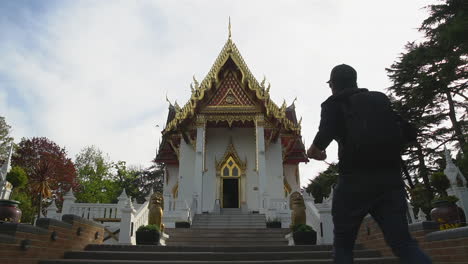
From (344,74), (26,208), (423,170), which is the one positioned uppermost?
(423,170)

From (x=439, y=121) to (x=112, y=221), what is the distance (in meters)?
20.4

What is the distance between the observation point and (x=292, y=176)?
69.2 ft

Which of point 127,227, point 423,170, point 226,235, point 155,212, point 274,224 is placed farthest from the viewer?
point 423,170

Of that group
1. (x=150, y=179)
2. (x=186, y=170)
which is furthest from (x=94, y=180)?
(x=186, y=170)

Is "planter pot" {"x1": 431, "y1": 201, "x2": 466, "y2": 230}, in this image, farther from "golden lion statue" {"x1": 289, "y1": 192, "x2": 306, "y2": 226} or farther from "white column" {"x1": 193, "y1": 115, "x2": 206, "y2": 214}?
"white column" {"x1": 193, "y1": 115, "x2": 206, "y2": 214}

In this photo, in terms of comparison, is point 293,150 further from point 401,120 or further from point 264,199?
point 401,120

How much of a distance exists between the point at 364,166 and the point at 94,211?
34.3 feet

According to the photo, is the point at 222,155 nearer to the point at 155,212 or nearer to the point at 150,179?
the point at 155,212

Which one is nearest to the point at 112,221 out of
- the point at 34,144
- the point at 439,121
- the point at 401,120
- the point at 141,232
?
the point at 141,232

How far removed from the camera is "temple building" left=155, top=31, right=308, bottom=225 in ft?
55.8

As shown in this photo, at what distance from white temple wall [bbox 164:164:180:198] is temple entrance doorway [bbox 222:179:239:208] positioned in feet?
14.7

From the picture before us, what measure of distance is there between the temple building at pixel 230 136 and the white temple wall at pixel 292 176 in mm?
2593

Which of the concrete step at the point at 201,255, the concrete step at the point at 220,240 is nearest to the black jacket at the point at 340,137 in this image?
the concrete step at the point at 201,255

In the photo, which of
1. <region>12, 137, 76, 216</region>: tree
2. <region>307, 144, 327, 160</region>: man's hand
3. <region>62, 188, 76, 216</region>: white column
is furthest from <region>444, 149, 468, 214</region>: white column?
<region>12, 137, 76, 216</region>: tree
